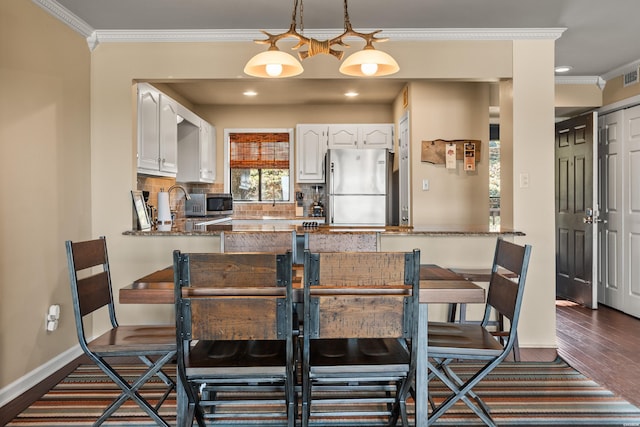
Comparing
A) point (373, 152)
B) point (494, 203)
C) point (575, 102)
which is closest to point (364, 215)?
point (373, 152)

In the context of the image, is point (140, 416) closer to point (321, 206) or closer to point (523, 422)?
point (523, 422)

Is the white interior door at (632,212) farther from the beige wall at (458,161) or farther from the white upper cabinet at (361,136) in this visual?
the white upper cabinet at (361,136)

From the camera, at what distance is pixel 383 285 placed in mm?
1719

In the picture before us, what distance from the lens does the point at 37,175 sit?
→ 2.86m

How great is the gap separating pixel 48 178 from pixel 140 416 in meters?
1.61

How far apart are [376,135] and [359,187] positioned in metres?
0.91

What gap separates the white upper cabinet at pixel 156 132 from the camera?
3.75 m

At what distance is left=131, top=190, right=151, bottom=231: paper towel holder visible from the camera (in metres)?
3.52

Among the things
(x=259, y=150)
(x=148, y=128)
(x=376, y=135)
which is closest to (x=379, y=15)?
(x=148, y=128)

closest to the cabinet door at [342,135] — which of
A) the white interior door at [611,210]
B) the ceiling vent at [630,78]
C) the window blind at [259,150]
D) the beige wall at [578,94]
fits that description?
the window blind at [259,150]

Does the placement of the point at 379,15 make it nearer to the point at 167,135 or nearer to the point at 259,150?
the point at 167,135

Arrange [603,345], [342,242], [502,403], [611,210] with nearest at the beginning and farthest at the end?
[502,403] < [342,242] < [603,345] < [611,210]

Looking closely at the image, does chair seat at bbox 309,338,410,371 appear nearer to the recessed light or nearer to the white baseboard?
the white baseboard

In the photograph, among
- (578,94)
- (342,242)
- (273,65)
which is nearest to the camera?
(273,65)
